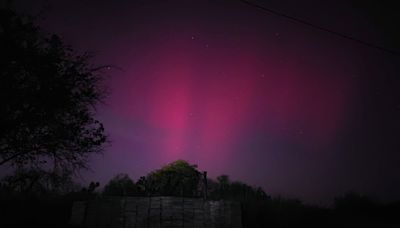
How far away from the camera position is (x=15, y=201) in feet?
68.9

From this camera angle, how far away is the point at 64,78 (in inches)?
726

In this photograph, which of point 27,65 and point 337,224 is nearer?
point 27,65

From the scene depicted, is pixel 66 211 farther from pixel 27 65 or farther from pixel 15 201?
pixel 27 65

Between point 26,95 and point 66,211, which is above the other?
point 26,95

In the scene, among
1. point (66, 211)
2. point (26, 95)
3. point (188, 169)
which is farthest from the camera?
point (188, 169)

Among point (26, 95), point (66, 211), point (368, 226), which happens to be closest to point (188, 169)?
point (368, 226)

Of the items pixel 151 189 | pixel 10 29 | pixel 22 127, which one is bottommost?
pixel 151 189

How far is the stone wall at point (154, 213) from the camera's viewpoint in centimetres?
1917

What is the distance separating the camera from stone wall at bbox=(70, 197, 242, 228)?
19.2 m

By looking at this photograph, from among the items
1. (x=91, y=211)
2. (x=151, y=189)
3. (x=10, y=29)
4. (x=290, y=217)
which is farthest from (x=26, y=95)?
(x=290, y=217)

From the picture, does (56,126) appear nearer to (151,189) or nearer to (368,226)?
(151,189)

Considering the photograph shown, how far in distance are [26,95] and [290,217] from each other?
1700 cm

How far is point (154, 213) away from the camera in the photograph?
19.8 m

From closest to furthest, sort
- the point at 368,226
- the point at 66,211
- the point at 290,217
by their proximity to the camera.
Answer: the point at 66,211 → the point at 290,217 → the point at 368,226
